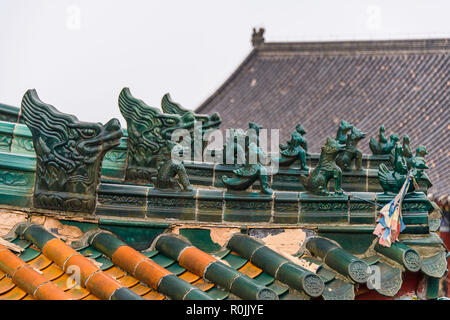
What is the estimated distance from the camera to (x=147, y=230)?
7070 millimetres

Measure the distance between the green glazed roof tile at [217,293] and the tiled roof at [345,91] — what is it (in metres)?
16.3

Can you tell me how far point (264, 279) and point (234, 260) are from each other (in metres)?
0.39

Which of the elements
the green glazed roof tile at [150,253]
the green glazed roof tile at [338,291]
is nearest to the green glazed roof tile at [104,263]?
the green glazed roof tile at [150,253]

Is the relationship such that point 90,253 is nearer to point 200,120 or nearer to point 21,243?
point 21,243

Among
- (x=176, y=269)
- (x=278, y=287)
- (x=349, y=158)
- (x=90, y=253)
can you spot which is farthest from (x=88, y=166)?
(x=349, y=158)

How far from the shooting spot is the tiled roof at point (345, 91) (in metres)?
24.5

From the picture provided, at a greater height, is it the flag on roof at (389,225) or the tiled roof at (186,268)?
the flag on roof at (389,225)

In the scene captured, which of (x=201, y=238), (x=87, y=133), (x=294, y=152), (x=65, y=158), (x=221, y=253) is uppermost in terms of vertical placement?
(x=294, y=152)

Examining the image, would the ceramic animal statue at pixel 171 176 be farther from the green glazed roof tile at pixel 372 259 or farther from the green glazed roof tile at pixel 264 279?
the green glazed roof tile at pixel 372 259

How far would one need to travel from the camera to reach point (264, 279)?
675cm

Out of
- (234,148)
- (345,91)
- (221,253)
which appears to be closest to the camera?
(221,253)
